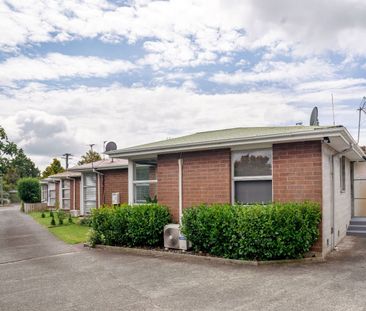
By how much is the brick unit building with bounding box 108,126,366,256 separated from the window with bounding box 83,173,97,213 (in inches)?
317

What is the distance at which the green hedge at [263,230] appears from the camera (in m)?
7.63

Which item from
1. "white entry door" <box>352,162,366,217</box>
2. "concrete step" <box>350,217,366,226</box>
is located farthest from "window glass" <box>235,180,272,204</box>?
"white entry door" <box>352,162,366,217</box>

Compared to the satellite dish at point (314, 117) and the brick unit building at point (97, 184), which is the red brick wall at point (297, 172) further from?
the brick unit building at point (97, 184)

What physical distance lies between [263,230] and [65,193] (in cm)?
2049

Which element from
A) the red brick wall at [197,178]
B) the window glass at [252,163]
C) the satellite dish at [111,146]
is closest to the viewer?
the window glass at [252,163]

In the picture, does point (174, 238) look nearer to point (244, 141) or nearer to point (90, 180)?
point (244, 141)

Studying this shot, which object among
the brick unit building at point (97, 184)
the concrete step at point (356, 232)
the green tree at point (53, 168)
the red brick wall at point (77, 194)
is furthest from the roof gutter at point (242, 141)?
the green tree at point (53, 168)

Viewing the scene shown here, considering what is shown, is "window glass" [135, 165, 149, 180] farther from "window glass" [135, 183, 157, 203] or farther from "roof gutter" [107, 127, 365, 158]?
"roof gutter" [107, 127, 365, 158]

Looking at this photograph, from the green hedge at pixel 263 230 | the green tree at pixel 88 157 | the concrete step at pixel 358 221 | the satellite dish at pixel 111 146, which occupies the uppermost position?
the green tree at pixel 88 157

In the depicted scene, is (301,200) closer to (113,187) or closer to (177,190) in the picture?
(177,190)

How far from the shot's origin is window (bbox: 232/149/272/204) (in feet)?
29.7

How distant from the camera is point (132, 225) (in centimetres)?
995

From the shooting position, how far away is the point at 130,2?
1019 cm

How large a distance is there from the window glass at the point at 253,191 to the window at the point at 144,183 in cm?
333
